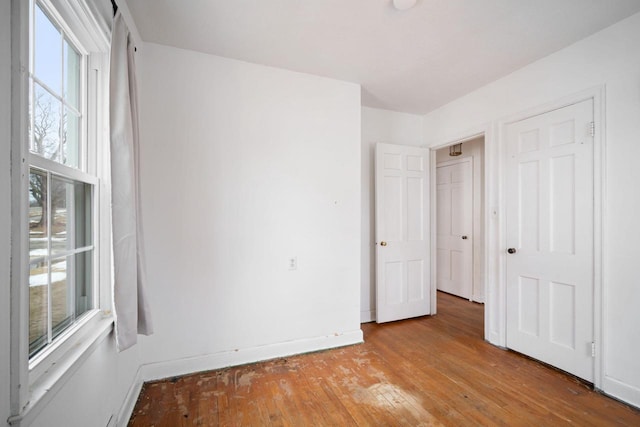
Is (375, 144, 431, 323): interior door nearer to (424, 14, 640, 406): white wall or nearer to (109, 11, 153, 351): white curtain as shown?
(424, 14, 640, 406): white wall

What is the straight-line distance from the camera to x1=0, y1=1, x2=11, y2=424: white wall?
2.53 feet

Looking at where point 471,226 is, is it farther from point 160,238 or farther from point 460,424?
point 160,238

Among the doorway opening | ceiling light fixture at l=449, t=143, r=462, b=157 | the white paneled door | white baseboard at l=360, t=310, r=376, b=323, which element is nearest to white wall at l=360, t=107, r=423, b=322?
white baseboard at l=360, t=310, r=376, b=323

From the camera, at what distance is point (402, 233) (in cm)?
342

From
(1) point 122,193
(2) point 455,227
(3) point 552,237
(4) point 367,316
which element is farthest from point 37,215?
(2) point 455,227

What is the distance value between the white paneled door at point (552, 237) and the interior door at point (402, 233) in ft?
3.28

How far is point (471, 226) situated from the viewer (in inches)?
169

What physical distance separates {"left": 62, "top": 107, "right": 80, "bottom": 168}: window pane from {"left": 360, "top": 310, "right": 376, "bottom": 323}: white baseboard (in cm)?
301

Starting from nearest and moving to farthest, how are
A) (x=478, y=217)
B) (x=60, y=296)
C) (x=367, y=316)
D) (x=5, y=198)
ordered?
(x=5, y=198) < (x=60, y=296) < (x=367, y=316) < (x=478, y=217)

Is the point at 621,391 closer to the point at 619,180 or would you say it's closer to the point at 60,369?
the point at 619,180

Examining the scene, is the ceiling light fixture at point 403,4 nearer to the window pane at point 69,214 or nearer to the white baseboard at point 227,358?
the window pane at point 69,214

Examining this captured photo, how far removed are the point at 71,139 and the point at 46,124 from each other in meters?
0.26

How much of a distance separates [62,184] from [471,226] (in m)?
4.68

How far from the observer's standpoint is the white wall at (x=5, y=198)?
771 millimetres
